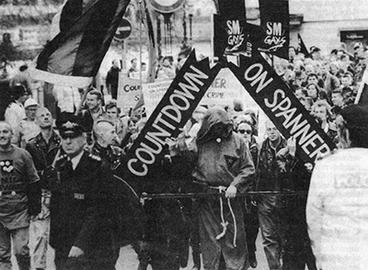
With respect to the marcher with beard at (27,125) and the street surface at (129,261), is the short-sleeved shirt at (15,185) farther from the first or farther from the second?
the marcher with beard at (27,125)

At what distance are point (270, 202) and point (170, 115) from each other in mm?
1297

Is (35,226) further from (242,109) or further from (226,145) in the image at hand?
(242,109)


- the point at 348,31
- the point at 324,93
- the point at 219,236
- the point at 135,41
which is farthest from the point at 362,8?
the point at 219,236

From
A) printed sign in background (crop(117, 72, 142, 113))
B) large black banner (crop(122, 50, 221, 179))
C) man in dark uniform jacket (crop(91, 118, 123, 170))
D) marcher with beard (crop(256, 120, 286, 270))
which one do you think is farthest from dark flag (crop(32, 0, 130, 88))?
printed sign in background (crop(117, 72, 142, 113))

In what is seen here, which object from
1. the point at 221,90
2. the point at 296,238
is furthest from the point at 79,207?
the point at 221,90

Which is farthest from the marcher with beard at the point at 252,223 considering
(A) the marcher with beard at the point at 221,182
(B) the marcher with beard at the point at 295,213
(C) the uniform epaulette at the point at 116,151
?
(C) the uniform epaulette at the point at 116,151

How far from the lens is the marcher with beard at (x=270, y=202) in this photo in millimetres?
7406

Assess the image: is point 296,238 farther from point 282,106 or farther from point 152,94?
point 152,94

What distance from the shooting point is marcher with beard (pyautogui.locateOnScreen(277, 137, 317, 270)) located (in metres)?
7.14

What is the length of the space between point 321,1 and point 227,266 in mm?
10486

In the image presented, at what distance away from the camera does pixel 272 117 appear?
6906 millimetres

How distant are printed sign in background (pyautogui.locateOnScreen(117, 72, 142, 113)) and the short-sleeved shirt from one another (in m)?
2.82

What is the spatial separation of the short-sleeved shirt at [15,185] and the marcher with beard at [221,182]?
1.45m

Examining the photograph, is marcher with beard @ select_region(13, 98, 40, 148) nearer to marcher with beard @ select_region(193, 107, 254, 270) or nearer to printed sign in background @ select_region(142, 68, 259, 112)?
printed sign in background @ select_region(142, 68, 259, 112)
